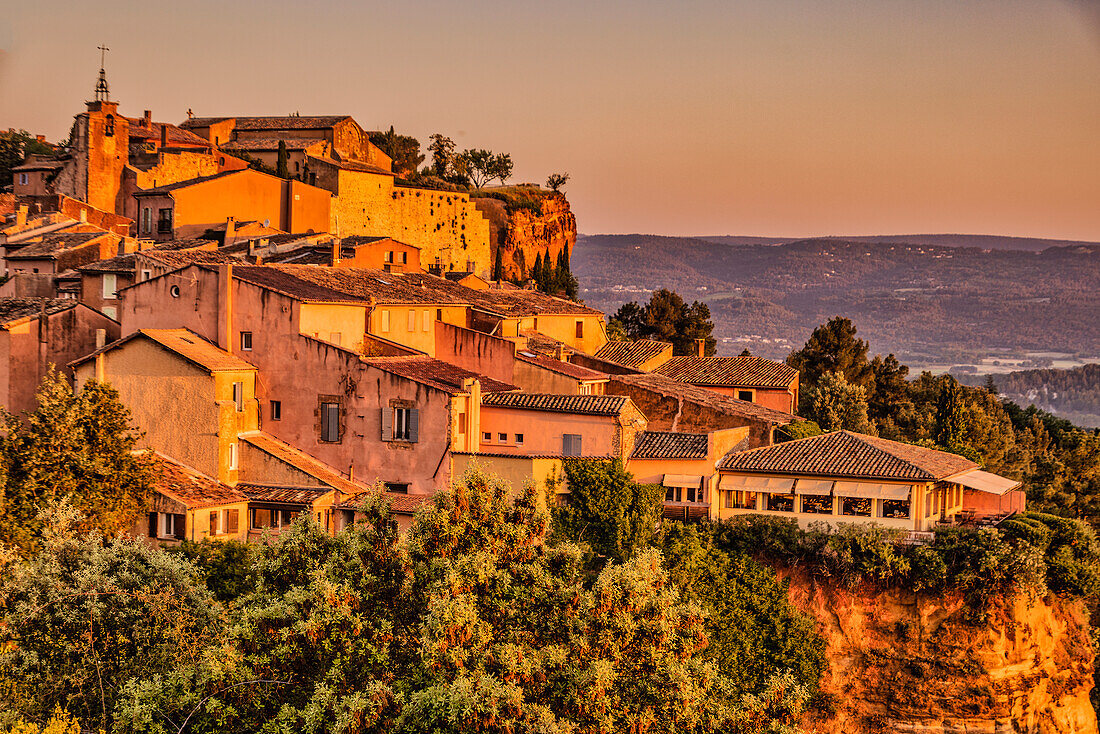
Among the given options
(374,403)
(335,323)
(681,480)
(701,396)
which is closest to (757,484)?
(681,480)

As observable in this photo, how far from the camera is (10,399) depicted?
3516cm

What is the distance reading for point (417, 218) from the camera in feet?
228

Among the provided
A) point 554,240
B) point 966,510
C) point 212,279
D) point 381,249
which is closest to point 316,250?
point 381,249

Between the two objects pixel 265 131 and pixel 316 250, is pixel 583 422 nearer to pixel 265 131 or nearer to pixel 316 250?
pixel 316 250

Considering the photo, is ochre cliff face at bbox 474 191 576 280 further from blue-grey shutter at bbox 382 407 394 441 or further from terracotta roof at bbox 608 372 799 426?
blue-grey shutter at bbox 382 407 394 441

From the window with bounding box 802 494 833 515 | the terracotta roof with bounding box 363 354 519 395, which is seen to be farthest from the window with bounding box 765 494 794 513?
the terracotta roof with bounding box 363 354 519 395

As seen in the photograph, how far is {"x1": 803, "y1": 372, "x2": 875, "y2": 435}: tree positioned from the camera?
50.0 meters

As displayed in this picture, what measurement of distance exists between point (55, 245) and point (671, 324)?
99.9 ft

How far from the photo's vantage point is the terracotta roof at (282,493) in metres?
30.0

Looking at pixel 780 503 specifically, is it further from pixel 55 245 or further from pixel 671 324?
pixel 671 324

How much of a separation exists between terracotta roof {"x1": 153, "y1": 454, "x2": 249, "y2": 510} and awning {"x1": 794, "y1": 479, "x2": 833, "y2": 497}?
14134 millimetres

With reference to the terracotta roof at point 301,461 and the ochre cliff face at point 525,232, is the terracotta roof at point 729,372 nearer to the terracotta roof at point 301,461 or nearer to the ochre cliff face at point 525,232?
the terracotta roof at point 301,461

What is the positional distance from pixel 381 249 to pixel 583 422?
68.7ft

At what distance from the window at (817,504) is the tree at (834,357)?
27.5 m
